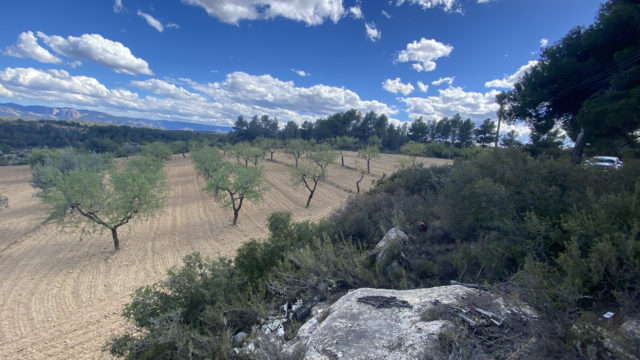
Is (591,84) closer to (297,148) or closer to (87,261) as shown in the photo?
(87,261)

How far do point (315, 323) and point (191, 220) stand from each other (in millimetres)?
19572

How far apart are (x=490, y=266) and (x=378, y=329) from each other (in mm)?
2700

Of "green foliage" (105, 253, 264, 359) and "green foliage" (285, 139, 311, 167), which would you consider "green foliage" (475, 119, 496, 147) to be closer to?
"green foliage" (285, 139, 311, 167)

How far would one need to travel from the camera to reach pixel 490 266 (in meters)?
4.68

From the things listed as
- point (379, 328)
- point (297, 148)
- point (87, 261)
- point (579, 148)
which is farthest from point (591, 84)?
point (297, 148)

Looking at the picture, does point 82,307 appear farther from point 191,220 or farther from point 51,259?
point 191,220

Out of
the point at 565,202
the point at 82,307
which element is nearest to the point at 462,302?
the point at 565,202

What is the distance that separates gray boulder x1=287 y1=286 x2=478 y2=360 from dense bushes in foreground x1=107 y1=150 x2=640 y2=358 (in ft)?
2.85

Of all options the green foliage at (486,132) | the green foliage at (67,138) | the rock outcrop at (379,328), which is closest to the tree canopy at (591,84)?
the rock outcrop at (379,328)

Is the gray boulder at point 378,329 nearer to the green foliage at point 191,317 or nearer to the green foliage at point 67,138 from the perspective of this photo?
the green foliage at point 191,317

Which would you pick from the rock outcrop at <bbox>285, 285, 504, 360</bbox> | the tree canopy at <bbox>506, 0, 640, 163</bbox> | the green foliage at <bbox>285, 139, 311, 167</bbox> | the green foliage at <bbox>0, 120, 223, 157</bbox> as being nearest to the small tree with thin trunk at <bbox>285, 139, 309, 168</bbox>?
the green foliage at <bbox>285, 139, 311, 167</bbox>

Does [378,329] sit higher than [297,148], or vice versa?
[297,148]

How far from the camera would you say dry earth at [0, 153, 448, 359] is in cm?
812

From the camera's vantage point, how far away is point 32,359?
7.17 m
